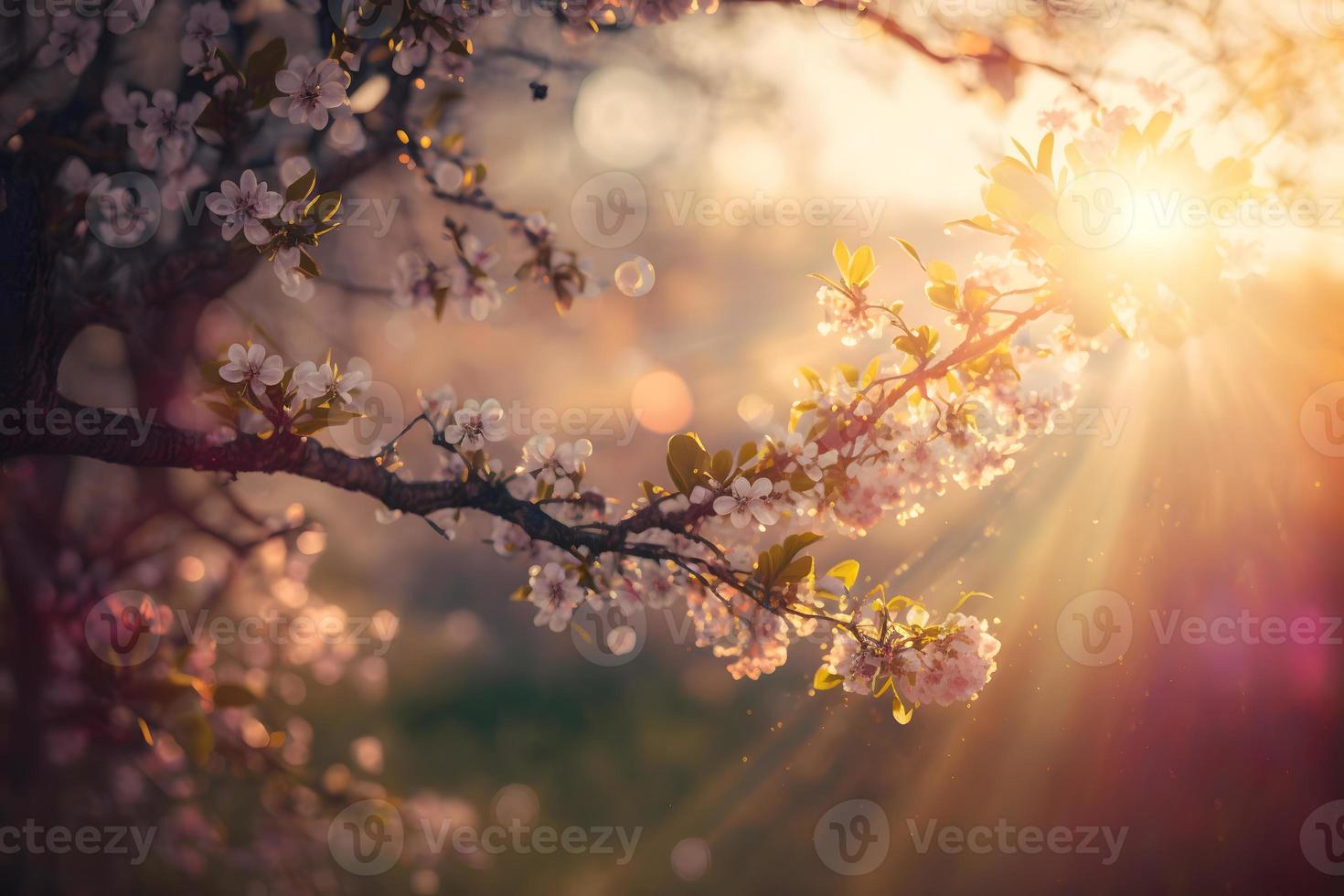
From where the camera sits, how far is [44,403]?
129 centimetres

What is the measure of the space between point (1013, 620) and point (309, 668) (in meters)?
4.71

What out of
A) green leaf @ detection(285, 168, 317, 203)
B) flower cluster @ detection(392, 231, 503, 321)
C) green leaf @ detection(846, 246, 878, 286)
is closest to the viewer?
green leaf @ detection(285, 168, 317, 203)

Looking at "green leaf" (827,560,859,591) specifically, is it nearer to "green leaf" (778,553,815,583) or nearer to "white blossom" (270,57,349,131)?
"green leaf" (778,553,815,583)

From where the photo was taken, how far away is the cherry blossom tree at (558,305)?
1.09 m

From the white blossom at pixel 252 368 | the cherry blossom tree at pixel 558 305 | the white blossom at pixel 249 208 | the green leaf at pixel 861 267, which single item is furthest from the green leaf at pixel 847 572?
the white blossom at pixel 249 208

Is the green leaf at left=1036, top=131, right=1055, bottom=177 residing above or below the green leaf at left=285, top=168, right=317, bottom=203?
above

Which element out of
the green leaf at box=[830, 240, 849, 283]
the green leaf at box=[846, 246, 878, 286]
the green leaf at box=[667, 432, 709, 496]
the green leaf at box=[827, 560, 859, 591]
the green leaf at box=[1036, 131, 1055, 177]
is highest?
the green leaf at box=[1036, 131, 1055, 177]

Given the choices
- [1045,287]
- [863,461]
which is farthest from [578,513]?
[1045,287]

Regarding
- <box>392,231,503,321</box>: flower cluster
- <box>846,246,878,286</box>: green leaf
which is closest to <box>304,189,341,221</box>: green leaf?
<box>392,231,503,321</box>: flower cluster

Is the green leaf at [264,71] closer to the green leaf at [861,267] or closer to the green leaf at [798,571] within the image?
the green leaf at [861,267]

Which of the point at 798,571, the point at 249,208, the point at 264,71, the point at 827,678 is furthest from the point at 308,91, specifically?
the point at 827,678

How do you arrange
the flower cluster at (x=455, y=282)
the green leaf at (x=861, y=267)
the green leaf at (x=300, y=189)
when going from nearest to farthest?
the green leaf at (x=300, y=189) < the green leaf at (x=861, y=267) < the flower cluster at (x=455, y=282)

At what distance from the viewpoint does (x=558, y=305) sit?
1813mm

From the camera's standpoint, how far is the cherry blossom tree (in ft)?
3.58
